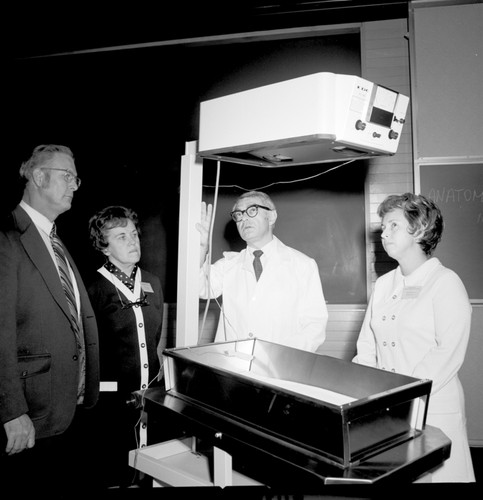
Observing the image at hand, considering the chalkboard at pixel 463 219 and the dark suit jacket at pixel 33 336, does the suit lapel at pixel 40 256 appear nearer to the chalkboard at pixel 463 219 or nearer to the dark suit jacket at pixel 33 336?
the dark suit jacket at pixel 33 336

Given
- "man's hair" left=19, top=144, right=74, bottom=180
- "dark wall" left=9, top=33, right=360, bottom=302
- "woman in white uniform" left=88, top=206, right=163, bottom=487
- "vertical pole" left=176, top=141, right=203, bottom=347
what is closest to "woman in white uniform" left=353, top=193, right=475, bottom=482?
"vertical pole" left=176, top=141, right=203, bottom=347

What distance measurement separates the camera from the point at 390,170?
343 centimetres

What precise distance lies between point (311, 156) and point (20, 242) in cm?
130

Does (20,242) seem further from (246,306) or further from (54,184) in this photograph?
(246,306)

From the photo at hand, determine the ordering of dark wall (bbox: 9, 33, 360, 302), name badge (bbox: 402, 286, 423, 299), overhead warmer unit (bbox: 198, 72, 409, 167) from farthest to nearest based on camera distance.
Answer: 1. dark wall (bbox: 9, 33, 360, 302)
2. name badge (bbox: 402, 286, 423, 299)
3. overhead warmer unit (bbox: 198, 72, 409, 167)

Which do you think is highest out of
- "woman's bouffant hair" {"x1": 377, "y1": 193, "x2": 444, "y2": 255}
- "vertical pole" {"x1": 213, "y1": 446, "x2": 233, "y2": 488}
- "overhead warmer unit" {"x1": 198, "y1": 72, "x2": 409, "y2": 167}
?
"overhead warmer unit" {"x1": 198, "y1": 72, "x2": 409, "y2": 167}

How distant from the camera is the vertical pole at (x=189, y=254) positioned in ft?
5.98

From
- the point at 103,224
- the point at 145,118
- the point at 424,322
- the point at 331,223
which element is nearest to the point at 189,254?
the point at 103,224

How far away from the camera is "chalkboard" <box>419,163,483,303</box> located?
323 centimetres

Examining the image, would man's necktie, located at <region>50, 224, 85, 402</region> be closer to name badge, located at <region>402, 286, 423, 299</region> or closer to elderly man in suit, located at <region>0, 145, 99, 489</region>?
Answer: elderly man in suit, located at <region>0, 145, 99, 489</region>

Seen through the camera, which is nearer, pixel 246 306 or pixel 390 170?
pixel 246 306

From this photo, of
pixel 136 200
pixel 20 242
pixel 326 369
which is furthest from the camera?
pixel 136 200

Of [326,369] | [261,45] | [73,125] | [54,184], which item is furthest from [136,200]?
[326,369]

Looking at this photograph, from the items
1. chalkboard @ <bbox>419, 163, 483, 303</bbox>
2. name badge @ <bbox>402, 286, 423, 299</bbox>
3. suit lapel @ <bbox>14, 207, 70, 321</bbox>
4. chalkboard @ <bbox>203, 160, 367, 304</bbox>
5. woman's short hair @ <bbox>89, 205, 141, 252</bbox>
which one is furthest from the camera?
chalkboard @ <bbox>203, 160, 367, 304</bbox>
